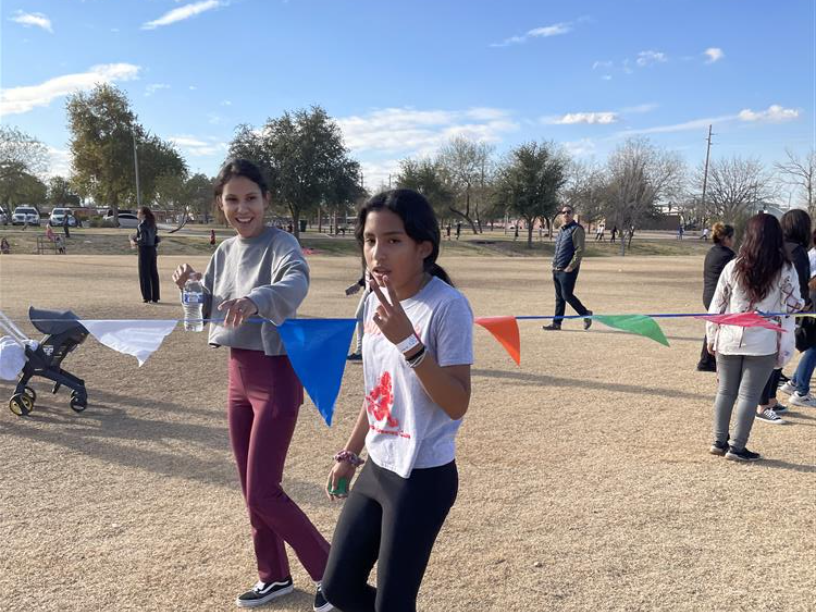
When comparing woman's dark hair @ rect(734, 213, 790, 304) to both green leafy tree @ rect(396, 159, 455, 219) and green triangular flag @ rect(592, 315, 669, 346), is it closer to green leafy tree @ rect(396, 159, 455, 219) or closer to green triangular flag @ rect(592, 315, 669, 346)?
green triangular flag @ rect(592, 315, 669, 346)

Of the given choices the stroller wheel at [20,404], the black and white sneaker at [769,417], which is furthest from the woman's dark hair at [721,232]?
the stroller wheel at [20,404]

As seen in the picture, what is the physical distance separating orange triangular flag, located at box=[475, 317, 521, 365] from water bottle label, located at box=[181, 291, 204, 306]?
1.55m

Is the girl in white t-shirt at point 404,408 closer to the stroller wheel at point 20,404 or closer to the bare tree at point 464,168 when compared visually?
the stroller wheel at point 20,404

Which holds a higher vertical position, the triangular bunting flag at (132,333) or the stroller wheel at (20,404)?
the triangular bunting flag at (132,333)

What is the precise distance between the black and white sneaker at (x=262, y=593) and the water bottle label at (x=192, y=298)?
4.74 ft

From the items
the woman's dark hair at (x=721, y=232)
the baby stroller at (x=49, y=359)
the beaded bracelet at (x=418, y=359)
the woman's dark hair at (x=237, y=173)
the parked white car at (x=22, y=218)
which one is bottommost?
the baby stroller at (x=49, y=359)

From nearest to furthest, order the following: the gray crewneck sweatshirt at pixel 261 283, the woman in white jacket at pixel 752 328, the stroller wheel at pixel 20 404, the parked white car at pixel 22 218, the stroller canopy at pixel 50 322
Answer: the gray crewneck sweatshirt at pixel 261 283
the woman in white jacket at pixel 752 328
the stroller canopy at pixel 50 322
the stroller wheel at pixel 20 404
the parked white car at pixel 22 218

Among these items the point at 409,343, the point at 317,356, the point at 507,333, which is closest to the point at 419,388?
the point at 409,343

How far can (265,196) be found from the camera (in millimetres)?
2836

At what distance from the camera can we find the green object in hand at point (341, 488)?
231 centimetres

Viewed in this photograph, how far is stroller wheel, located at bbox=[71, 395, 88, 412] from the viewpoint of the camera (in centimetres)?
548

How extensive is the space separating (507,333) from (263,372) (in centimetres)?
141

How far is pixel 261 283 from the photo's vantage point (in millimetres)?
2646

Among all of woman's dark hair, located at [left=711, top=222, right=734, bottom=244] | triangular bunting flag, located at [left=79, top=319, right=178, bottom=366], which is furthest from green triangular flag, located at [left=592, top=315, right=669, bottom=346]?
woman's dark hair, located at [left=711, top=222, right=734, bottom=244]
